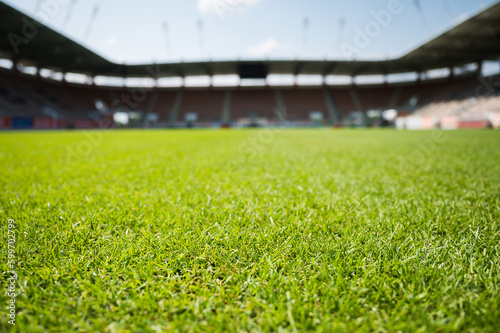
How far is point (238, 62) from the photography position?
31594 millimetres

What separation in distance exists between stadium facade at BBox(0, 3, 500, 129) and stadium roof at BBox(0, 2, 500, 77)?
0.33ft

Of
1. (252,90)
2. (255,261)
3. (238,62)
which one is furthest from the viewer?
(252,90)

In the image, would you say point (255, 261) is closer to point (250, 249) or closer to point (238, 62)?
point (250, 249)

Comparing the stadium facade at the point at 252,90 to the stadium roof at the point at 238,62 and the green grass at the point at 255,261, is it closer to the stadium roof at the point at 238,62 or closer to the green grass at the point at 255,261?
the stadium roof at the point at 238,62

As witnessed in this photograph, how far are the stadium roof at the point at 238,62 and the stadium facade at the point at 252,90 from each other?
101mm

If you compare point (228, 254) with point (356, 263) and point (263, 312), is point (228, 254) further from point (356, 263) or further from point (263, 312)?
point (356, 263)

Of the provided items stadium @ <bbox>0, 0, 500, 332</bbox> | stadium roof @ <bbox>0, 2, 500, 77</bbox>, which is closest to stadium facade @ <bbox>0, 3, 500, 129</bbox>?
stadium roof @ <bbox>0, 2, 500, 77</bbox>

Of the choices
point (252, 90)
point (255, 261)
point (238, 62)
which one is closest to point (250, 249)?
point (255, 261)

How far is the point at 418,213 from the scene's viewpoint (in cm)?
130

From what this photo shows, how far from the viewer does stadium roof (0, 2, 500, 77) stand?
1919cm

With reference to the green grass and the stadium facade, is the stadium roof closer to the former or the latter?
the stadium facade

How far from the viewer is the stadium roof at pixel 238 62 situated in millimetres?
19188

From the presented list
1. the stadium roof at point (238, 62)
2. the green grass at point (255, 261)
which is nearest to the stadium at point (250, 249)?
the green grass at point (255, 261)

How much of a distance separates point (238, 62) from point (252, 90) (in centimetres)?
617
